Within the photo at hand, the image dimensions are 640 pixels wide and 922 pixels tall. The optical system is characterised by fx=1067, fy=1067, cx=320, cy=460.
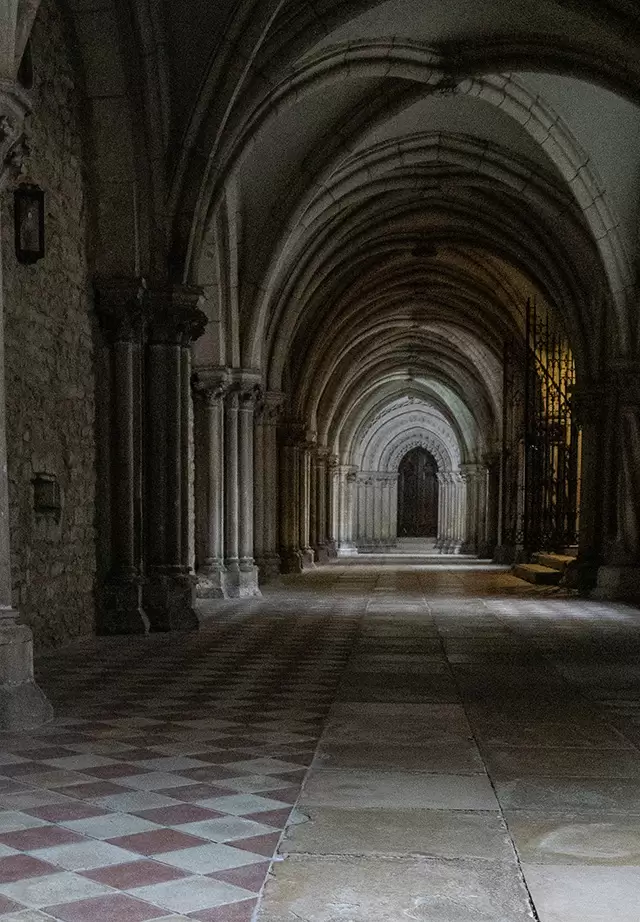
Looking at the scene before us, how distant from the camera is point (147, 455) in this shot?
10758 millimetres

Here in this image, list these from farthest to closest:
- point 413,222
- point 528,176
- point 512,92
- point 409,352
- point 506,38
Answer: point 409,352
point 413,222
point 528,176
point 512,92
point 506,38

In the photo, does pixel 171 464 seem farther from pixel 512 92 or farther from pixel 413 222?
pixel 413 222

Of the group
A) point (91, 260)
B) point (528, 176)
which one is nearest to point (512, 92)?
point (528, 176)

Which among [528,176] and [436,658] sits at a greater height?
[528,176]

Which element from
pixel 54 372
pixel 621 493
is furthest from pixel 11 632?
pixel 621 493

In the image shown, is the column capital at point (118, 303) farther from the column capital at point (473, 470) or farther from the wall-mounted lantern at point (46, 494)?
the column capital at point (473, 470)

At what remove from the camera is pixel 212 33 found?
9.87 m

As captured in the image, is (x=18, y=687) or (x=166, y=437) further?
(x=166, y=437)

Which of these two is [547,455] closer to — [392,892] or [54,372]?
[54,372]

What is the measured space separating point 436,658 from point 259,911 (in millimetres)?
5692

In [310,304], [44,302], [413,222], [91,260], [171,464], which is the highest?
[413,222]

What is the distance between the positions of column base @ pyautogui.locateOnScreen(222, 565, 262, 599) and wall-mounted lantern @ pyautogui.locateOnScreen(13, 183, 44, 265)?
26.3 feet

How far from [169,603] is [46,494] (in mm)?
2314

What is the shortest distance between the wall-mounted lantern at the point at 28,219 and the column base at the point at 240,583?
8.02 metres
